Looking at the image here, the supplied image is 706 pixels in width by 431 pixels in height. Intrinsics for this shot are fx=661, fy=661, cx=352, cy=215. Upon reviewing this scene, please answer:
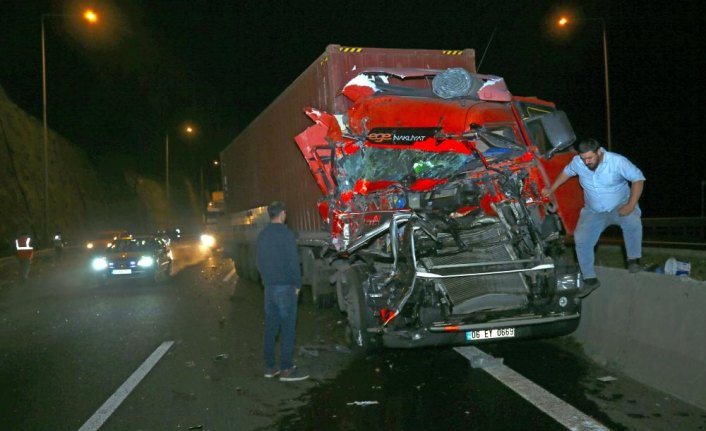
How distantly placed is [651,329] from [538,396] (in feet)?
4.11

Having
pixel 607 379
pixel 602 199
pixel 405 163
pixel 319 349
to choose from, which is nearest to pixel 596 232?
pixel 602 199

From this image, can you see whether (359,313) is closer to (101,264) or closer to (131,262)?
(131,262)

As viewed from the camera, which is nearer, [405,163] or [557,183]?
[557,183]

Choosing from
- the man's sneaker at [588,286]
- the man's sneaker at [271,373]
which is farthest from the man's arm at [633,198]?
the man's sneaker at [271,373]

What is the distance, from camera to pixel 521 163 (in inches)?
299

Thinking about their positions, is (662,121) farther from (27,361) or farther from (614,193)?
(27,361)

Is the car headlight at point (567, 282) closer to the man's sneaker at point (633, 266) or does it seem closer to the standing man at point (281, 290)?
the man's sneaker at point (633, 266)

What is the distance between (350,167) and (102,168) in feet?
142

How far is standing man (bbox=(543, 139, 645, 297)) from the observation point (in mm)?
6695

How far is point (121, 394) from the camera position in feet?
21.0

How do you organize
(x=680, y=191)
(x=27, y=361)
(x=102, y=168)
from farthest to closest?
(x=102, y=168)
(x=680, y=191)
(x=27, y=361)

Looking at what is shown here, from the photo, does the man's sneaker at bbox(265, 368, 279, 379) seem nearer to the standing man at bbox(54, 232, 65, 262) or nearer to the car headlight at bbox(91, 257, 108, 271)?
the car headlight at bbox(91, 257, 108, 271)

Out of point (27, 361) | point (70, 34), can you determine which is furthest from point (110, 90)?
point (27, 361)

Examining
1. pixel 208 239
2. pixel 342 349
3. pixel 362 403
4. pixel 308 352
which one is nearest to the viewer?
pixel 362 403
